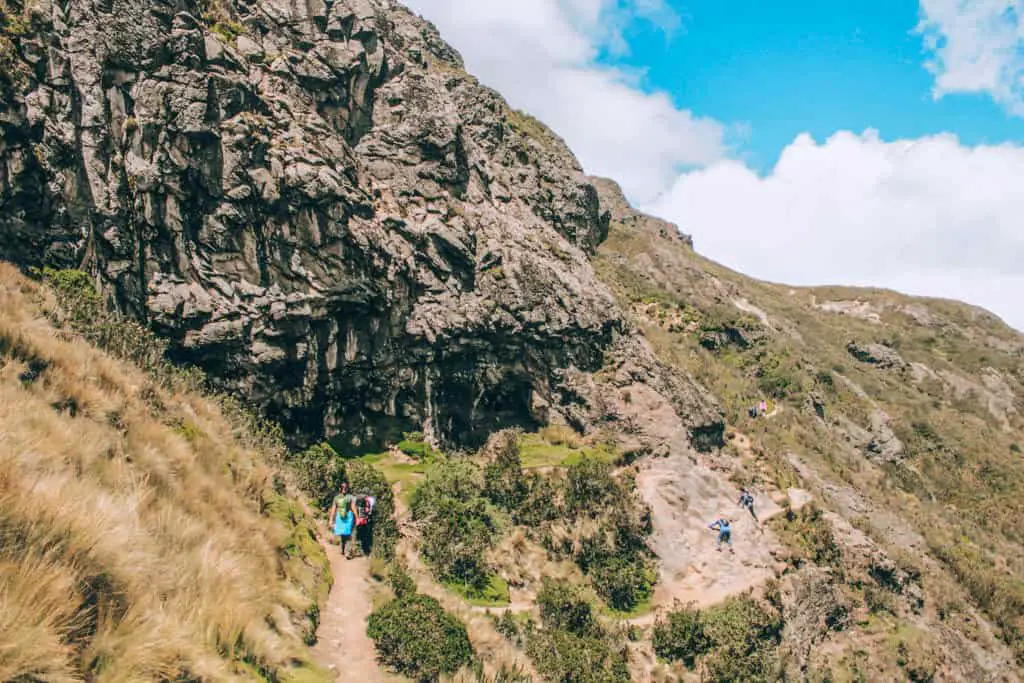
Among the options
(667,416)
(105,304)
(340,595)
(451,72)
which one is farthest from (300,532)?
(451,72)

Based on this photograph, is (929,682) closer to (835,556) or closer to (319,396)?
(835,556)

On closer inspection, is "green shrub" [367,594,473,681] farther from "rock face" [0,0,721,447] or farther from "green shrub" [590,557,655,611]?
"rock face" [0,0,721,447]

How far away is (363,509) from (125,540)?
36.5ft

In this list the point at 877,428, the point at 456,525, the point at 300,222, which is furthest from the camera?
the point at 877,428

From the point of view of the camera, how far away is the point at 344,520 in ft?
47.5

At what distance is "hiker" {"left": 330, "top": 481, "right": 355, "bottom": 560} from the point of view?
14.3 metres

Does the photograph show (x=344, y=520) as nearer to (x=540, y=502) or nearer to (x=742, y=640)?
(x=540, y=502)

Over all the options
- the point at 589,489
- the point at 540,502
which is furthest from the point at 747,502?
the point at 540,502

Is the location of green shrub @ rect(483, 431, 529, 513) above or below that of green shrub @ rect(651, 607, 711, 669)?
above

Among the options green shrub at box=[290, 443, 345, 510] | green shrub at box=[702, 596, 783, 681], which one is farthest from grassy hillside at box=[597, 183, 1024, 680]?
green shrub at box=[290, 443, 345, 510]

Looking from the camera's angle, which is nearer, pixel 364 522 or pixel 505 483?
pixel 364 522

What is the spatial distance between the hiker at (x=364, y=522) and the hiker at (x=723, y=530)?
13602 millimetres

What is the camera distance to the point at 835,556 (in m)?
22.8

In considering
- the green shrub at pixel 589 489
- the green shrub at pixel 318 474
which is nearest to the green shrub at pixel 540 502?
the green shrub at pixel 589 489
